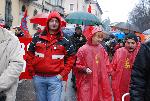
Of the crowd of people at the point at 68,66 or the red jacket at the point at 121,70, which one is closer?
the crowd of people at the point at 68,66

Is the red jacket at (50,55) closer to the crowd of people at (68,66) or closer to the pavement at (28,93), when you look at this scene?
the crowd of people at (68,66)

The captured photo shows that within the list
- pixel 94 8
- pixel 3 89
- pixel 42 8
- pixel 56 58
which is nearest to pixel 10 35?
pixel 3 89

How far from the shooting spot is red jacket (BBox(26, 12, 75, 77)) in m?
6.16

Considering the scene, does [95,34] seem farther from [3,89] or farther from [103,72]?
[3,89]

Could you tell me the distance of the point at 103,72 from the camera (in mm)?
7672

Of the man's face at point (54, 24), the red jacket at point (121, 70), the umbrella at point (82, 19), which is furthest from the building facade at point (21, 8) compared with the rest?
the man's face at point (54, 24)

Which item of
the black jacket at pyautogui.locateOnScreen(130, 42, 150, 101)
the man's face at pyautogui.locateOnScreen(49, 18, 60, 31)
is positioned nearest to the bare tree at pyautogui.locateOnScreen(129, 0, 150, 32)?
the man's face at pyautogui.locateOnScreen(49, 18, 60, 31)

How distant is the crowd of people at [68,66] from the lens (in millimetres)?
4004

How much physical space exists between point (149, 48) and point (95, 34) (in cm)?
382

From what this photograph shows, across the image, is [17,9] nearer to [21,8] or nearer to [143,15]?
[21,8]

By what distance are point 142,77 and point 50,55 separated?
241 cm

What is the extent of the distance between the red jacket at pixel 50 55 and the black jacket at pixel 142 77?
232 cm

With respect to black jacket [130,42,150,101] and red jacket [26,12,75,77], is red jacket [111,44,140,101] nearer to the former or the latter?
red jacket [26,12,75,77]

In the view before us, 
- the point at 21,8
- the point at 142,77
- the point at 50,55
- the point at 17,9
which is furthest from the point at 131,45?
the point at 21,8
